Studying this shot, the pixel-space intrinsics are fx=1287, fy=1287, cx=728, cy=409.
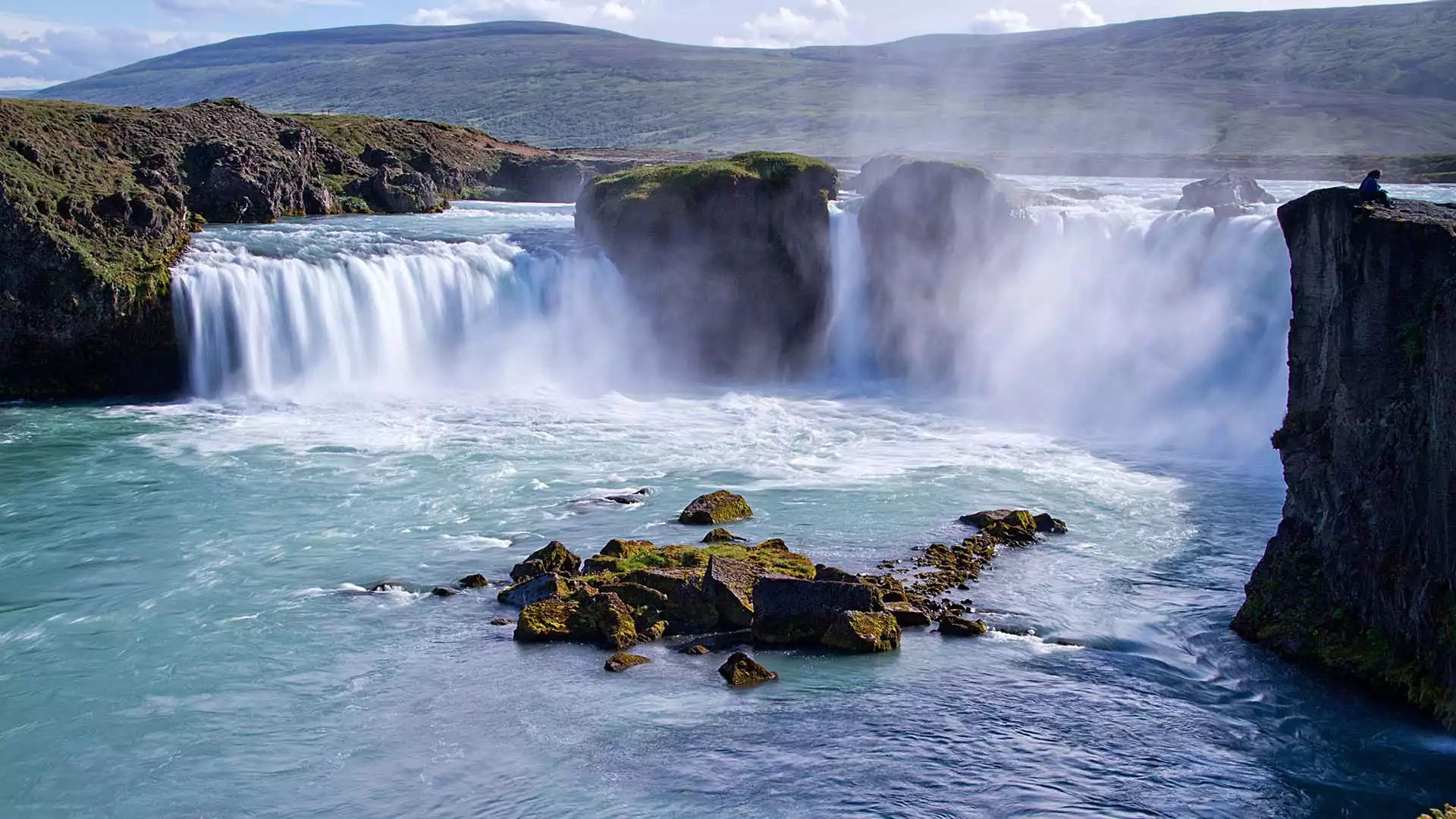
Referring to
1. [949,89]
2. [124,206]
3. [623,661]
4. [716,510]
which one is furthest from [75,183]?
[949,89]

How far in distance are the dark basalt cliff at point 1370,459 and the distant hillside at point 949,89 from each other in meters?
68.7

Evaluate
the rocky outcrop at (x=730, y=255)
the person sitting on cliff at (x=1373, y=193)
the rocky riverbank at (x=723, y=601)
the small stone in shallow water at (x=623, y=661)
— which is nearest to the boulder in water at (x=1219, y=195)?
the rocky outcrop at (x=730, y=255)

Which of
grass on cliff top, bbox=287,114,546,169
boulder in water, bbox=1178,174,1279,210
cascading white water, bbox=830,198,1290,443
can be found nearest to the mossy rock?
cascading white water, bbox=830,198,1290,443

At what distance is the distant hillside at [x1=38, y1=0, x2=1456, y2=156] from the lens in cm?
9806

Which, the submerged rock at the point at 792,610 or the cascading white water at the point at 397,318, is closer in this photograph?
the submerged rock at the point at 792,610

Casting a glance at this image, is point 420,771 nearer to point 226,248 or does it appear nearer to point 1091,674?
point 1091,674

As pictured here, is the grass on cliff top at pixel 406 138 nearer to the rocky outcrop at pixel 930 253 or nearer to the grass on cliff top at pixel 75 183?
the grass on cliff top at pixel 75 183

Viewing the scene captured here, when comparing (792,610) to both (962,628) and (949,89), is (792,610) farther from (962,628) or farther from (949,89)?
(949,89)

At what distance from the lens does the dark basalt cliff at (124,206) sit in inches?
1202

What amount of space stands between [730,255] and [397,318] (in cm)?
939

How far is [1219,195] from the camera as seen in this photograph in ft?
131

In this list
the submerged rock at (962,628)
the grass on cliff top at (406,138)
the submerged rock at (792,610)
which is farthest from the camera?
the grass on cliff top at (406,138)

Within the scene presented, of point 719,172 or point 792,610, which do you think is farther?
point 719,172

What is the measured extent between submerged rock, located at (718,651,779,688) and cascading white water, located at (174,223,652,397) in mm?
19937
